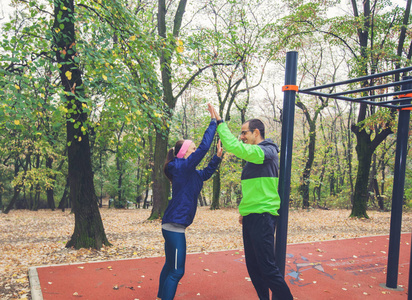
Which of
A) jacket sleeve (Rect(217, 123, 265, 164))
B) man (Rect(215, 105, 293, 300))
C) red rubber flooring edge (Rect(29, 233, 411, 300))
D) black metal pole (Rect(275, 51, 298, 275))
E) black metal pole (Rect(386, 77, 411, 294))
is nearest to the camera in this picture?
jacket sleeve (Rect(217, 123, 265, 164))

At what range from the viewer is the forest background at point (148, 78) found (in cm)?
579

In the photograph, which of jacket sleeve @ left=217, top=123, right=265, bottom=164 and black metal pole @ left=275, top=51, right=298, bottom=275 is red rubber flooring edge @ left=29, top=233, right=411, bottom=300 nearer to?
black metal pole @ left=275, top=51, right=298, bottom=275

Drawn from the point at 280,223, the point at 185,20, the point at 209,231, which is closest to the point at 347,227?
the point at 209,231

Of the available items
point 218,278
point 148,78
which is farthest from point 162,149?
point 218,278

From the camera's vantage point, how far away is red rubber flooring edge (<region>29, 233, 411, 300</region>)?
4230mm

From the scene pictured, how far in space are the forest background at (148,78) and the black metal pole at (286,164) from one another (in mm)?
2944

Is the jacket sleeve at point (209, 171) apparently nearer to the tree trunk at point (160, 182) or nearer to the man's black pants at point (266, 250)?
the man's black pants at point (266, 250)

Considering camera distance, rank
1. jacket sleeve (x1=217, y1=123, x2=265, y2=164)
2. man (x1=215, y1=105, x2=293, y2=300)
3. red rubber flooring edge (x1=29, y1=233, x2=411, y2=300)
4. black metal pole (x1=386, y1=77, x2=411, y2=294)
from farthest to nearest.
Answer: black metal pole (x1=386, y1=77, x2=411, y2=294) < red rubber flooring edge (x1=29, y1=233, x2=411, y2=300) < man (x1=215, y1=105, x2=293, y2=300) < jacket sleeve (x1=217, y1=123, x2=265, y2=164)

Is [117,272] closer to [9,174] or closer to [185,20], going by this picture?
[185,20]

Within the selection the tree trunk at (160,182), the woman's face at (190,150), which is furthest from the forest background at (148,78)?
the woman's face at (190,150)

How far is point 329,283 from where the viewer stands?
4.75m

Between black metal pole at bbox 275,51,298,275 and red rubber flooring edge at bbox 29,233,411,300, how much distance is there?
1.48 metres

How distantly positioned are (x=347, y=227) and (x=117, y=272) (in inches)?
375

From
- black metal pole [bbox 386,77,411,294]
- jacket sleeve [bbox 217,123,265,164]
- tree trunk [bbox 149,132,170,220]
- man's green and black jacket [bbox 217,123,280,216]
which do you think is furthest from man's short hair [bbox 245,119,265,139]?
tree trunk [bbox 149,132,170,220]
